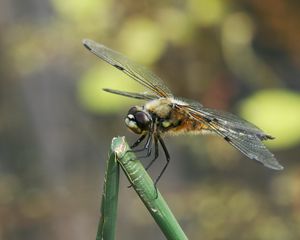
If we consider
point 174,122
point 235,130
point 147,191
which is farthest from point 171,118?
point 147,191

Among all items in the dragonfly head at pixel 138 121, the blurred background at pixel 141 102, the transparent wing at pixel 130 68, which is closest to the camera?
the dragonfly head at pixel 138 121

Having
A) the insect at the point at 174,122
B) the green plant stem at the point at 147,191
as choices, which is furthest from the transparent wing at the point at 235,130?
the green plant stem at the point at 147,191

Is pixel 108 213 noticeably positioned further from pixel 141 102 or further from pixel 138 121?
pixel 141 102

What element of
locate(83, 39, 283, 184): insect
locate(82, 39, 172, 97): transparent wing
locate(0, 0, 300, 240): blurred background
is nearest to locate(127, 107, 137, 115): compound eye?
locate(83, 39, 283, 184): insect

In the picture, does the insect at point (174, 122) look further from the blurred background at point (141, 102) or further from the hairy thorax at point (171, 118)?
the blurred background at point (141, 102)

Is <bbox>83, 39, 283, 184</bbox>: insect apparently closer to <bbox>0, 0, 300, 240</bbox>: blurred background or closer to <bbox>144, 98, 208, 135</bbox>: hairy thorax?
<bbox>144, 98, 208, 135</bbox>: hairy thorax

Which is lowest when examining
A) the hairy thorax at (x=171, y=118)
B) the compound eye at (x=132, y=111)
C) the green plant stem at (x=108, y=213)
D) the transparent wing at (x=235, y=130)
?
the transparent wing at (x=235, y=130)

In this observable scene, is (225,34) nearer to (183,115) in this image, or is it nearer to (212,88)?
(212,88)
